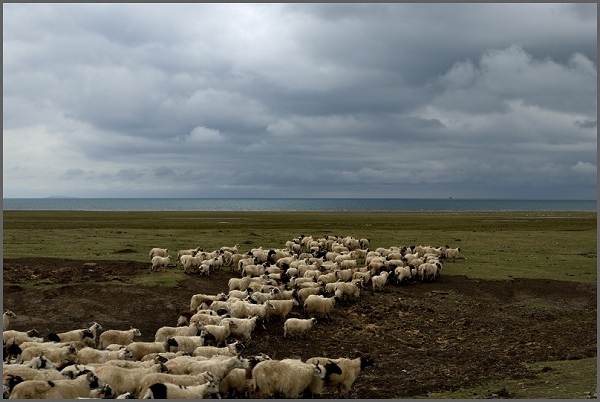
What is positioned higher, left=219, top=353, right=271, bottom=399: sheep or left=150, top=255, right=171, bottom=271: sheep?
left=150, top=255, right=171, bottom=271: sheep

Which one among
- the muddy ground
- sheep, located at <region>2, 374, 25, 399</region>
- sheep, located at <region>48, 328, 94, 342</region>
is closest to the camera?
sheep, located at <region>2, 374, 25, 399</region>

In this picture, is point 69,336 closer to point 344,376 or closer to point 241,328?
point 241,328

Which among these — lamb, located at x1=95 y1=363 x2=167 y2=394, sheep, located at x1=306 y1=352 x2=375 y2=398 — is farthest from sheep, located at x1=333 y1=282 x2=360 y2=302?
lamb, located at x1=95 y1=363 x2=167 y2=394

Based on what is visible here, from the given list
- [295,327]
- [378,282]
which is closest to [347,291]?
[378,282]

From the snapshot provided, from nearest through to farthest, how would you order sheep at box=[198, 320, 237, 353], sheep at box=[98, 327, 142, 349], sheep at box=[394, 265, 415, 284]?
sheep at box=[98, 327, 142, 349] → sheep at box=[198, 320, 237, 353] → sheep at box=[394, 265, 415, 284]

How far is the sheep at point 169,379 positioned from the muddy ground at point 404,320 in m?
3.69

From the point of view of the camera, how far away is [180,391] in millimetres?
9766

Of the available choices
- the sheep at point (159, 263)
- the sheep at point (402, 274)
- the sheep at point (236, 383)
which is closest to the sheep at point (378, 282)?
the sheep at point (402, 274)

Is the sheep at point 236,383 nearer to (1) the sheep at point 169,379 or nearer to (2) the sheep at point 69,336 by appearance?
(1) the sheep at point 169,379

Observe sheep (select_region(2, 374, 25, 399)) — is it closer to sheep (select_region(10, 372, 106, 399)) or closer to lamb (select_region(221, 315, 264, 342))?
sheep (select_region(10, 372, 106, 399))

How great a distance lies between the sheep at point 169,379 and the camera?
402 inches

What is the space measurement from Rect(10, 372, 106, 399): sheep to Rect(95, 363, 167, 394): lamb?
0.25 metres

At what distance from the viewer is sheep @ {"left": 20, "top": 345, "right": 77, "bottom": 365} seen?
40.3 ft

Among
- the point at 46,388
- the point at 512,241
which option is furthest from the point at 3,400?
the point at 512,241
